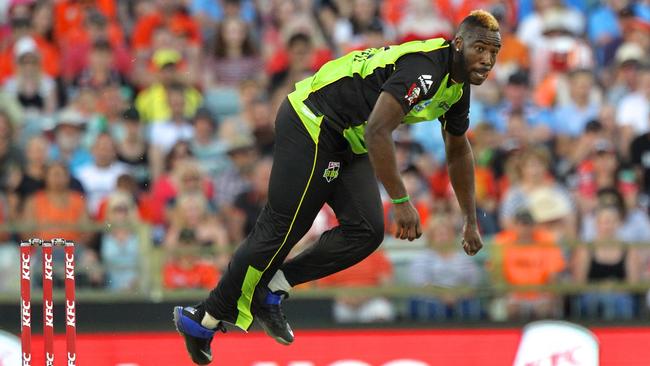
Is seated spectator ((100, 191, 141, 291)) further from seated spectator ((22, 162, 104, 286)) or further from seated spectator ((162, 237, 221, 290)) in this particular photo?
seated spectator ((22, 162, 104, 286))

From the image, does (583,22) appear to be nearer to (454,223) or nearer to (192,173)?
(454,223)

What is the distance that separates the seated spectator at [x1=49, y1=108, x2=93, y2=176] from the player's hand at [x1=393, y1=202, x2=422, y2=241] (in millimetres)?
5867

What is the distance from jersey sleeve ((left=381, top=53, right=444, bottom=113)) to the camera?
7613 millimetres

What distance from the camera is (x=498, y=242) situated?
11844 mm

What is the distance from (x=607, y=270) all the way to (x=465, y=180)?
3.42 m

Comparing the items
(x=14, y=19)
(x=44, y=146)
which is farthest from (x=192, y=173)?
(x=14, y=19)

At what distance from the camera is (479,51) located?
25.4 feet

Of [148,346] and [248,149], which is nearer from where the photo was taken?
[148,346]

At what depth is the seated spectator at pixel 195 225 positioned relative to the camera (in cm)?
1195

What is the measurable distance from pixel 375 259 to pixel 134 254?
6.52 ft

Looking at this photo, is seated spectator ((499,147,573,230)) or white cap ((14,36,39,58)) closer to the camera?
seated spectator ((499,147,573,230))

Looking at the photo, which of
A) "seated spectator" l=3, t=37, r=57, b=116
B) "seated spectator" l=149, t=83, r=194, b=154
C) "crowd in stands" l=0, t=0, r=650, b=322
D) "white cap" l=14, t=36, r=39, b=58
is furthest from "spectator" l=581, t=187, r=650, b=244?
"white cap" l=14, t=36, r=39, b=58

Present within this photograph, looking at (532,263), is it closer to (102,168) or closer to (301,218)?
(301,218)

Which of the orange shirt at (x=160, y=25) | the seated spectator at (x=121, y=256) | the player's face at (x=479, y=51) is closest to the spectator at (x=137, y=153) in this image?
the seated spectator at (x=121, y=256)
